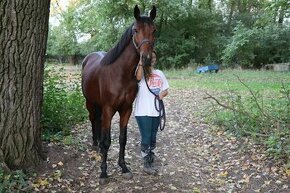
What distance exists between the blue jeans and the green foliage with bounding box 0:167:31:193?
1747 millimetres

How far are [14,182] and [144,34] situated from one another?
7.51 ft

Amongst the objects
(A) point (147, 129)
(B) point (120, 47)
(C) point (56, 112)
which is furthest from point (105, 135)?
(C) point (56, 112)

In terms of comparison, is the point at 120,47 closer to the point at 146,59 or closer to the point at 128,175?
the point at 146,59

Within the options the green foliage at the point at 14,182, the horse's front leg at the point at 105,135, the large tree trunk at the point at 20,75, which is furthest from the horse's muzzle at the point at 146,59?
the green foliage at the point at 14,182

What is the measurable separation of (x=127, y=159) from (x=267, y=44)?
860 inches

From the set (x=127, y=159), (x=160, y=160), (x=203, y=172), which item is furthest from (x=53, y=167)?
(x=203, y=172)

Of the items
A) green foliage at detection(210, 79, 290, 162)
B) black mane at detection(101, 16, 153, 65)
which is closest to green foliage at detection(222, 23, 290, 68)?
green foliage at detection(210, 79, 290, 162)

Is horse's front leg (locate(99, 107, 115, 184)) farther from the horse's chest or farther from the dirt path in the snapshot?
the horse's chest

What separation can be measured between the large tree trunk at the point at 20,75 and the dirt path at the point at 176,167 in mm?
473

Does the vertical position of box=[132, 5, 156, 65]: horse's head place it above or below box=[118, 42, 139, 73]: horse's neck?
above

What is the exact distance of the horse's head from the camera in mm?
4199

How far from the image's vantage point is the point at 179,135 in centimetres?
747

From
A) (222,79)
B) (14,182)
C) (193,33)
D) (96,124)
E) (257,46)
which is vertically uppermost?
(193,33)

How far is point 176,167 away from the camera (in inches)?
217
